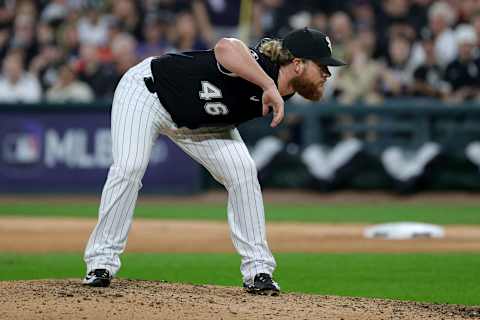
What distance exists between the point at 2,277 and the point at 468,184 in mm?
9301

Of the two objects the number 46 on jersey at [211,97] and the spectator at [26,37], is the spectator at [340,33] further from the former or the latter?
the number 46 on jersey at [211,97]

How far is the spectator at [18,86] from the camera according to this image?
1672 centimetres

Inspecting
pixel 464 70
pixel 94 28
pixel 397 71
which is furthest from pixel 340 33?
pixel 94 28

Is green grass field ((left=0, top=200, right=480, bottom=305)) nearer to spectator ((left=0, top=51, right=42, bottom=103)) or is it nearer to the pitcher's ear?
the pitcher's ear

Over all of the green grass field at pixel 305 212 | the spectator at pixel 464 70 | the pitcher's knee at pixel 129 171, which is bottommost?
the pitcher's knee at pixel 129 171

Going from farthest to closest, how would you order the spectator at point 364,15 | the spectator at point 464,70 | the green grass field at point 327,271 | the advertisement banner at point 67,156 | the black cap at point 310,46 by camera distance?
the advertisement banner at point 67,156
the spectator at point 364,15
the spectator at point 464,70
the green grass field at point 327,271
the black cap at point 310,46

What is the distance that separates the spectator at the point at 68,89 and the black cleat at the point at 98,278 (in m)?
10.5

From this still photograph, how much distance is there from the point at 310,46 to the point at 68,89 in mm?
10900

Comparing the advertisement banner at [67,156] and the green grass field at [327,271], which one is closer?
the green grass field at [327,271]

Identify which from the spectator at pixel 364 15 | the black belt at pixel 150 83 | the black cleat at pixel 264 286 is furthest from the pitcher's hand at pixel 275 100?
the spectator at pixel 364 15

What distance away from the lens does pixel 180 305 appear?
5992mm

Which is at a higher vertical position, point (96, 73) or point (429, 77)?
point (96, 73)

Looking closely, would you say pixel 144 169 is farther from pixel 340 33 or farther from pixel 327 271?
pixel 340 33

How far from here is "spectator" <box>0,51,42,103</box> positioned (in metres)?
16.7
